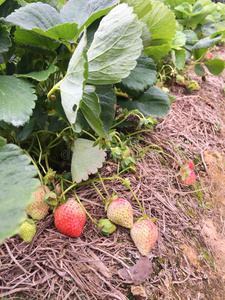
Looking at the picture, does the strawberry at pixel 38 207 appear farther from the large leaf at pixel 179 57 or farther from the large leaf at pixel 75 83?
the large leaf at pixel 179 57

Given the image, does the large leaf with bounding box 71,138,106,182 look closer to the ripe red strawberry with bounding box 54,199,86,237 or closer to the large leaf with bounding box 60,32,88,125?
the ripe red strawberry with bounding box 54,199,86,237

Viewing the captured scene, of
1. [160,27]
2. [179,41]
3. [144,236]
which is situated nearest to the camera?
[144,236]

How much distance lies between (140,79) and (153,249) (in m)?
0.63

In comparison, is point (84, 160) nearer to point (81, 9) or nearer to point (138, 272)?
point (138, 272)

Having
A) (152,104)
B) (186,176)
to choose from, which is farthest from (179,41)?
(186,176)

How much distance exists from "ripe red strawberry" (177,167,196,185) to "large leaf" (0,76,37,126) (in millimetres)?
736

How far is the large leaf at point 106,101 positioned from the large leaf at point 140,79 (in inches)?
6.5

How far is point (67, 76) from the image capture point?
2.00 ft

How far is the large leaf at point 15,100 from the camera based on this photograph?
2.13 ft

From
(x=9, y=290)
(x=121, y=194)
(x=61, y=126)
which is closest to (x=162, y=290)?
(x=121, y=194)

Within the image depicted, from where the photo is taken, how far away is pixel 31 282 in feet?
2.08

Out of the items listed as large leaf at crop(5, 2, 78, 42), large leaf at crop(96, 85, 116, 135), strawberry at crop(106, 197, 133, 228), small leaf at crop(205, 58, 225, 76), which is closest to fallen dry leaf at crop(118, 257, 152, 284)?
strawberry at crop(106, 197, 133, 228)

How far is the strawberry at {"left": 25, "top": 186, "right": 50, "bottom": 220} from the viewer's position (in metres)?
0.75

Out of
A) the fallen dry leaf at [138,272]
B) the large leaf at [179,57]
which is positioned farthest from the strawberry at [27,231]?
the large leaf at [179,57]
